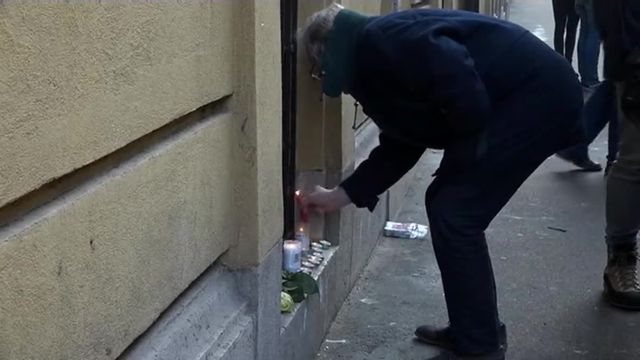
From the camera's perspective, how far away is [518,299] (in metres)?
4.67

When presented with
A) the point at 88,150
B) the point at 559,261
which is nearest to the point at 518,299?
the point at 559,261

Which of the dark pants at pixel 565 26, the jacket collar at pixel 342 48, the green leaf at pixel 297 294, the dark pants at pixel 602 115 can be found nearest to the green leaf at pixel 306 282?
the green leaf at pixel 297 294

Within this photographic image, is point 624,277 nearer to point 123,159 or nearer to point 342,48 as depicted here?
point 342,48

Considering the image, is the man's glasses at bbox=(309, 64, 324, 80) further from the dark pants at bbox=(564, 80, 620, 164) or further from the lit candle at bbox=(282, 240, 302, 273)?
the dark pants at bbox=(564, 80, 620, 164)

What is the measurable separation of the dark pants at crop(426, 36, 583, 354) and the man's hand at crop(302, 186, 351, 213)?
14.9 inches

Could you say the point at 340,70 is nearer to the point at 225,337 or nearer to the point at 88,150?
A: the point at 225,337

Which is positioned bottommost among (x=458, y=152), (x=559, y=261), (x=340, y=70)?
(x=559, y=261)

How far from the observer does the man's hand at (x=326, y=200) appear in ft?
12.3

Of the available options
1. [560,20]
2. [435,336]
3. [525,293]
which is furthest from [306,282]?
[560,20]

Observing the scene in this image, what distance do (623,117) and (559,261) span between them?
1.09 metres

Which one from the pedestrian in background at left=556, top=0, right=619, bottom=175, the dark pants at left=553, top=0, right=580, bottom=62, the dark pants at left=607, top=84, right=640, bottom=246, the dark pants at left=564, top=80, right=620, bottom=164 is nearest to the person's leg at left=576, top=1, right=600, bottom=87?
the pedestrian in background at left=556, top=0, right=619, bottom=175

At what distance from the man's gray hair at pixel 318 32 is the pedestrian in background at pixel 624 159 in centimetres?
151

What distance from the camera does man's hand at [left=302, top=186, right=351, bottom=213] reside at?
375 cm

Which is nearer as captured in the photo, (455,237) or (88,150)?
(88,150)
